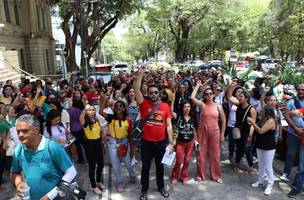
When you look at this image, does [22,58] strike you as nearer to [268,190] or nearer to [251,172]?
[251,172]

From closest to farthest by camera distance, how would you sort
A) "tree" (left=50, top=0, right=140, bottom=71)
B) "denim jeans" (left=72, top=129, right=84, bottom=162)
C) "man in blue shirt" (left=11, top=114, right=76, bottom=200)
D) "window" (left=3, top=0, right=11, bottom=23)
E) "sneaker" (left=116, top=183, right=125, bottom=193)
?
"man in blue shirt" (left=11, top=114, right=76, bottom=200)
"sneaker" (left=116, top=183, right=125, bottom=193)
"denim jeans" (left=72, top=129, right=84, bottom=162)
"tree" (left=50, top=0, right=140, bottom=71)
"window" (left=3, top=0, right=11, bottom=23)

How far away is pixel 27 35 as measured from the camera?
95.3ft

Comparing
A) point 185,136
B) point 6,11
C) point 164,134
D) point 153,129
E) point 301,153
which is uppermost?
point 6,11

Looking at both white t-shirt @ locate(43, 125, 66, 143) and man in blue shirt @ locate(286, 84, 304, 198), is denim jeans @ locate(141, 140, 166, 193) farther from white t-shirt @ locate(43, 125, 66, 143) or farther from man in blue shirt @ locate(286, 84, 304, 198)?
man in blue shirt @ locate(286, 84, 304, 198)

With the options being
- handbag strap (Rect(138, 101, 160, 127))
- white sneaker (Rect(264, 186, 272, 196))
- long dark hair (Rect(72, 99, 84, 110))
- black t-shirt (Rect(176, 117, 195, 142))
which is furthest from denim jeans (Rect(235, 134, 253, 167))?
long dark hair (Rect(72, 99, 84, 110))

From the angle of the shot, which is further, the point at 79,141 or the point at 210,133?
the point at 79,141

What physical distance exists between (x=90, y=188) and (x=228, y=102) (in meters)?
3.29

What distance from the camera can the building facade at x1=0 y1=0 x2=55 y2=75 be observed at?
24.2 meters

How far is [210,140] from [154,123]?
1.38 m

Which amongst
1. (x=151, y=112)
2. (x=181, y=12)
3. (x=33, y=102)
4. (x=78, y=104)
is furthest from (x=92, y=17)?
(x=151, y=112)

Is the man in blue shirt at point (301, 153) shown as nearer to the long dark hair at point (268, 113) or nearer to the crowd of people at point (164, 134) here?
the crowd of people at point (164, 134)

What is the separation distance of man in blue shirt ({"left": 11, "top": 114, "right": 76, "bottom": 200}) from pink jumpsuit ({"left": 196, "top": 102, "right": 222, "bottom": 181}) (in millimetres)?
3419

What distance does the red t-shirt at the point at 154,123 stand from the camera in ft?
17.5

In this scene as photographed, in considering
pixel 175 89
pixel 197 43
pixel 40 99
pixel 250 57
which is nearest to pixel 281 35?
pixel 250 57
